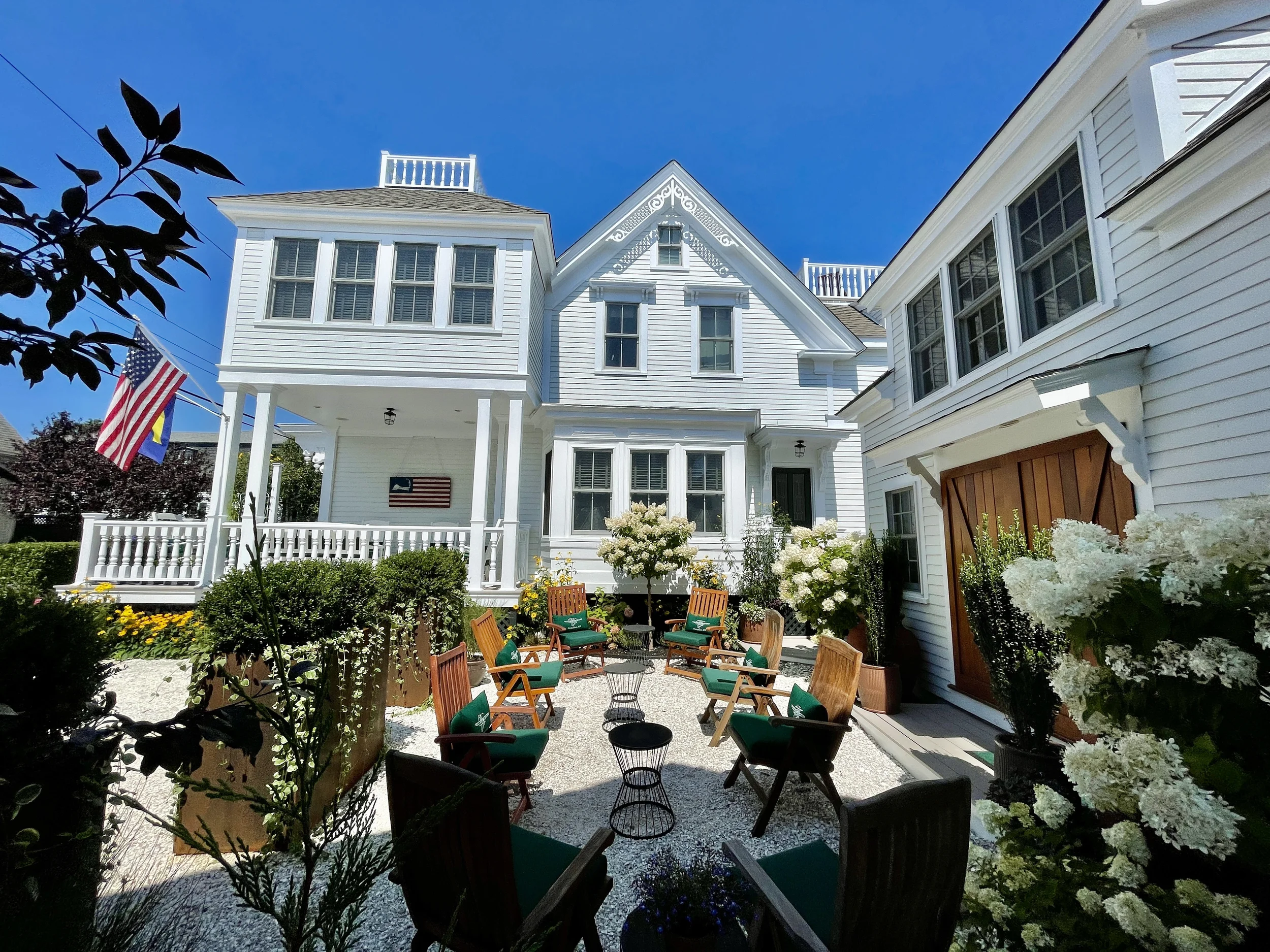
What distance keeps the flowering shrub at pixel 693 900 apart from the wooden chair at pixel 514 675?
2.80 metres

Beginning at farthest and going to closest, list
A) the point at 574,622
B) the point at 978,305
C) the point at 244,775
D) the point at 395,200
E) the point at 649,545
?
1. the point at 395,200
2. the point at 649,545
3. the point at 574,622
4. the point at 978,305
5. the point at 244,775

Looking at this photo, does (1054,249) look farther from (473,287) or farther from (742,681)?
(473,287)

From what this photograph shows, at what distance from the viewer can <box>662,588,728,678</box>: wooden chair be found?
Result: 7.29m

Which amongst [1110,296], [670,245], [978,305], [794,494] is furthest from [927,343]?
[670,245]

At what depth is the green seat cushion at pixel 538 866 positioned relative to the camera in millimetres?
2195

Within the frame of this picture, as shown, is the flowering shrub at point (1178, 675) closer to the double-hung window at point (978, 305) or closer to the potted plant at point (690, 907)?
the potted plant at point (690, 907)

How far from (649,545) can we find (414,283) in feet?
20.6

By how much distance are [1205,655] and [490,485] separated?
35.5ft

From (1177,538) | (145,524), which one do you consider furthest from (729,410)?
(145,524)

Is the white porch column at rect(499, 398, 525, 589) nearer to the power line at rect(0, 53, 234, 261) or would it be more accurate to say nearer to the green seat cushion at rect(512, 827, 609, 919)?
the power line at rect(0, 53, 234, 261)

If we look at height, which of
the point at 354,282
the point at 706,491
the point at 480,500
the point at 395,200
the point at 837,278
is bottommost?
the point at 480,500

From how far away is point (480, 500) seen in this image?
336 inches

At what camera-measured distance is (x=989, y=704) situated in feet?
16.8

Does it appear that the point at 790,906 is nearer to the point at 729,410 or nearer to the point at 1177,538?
the point at 1177,538
